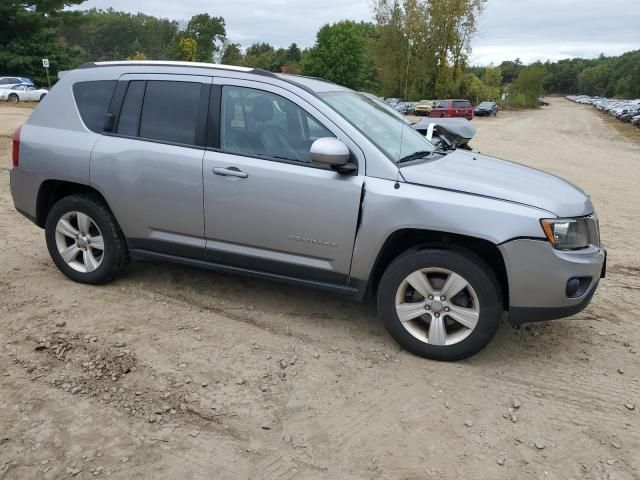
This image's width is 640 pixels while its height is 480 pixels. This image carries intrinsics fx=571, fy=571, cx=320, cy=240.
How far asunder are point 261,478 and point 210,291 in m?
2.36

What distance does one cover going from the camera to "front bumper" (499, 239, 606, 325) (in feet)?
11.4

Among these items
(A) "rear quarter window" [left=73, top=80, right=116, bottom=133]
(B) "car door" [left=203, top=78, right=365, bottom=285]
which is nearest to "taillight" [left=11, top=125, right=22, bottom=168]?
(A) "rear quarter window" [left=73, top=80, right=116, bottom=133]

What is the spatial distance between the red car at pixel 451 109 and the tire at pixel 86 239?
121 ft

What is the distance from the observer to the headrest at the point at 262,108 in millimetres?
4098

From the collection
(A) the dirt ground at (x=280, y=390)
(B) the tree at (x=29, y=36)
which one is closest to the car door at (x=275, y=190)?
(A) the dirt ground at (x=280, y=390)

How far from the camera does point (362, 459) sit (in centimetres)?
285

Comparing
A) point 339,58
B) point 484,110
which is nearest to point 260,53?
point 339,58

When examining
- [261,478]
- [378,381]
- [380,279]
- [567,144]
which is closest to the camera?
[261,478]

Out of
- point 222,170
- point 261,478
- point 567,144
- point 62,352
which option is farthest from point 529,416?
point 567,144

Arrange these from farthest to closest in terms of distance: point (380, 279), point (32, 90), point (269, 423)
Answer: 1. point (32, 90)
2. point (380, 279)
3. point (269, 423)

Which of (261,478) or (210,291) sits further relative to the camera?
(210,291)

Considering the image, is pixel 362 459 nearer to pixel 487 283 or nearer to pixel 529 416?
pixel 529 416

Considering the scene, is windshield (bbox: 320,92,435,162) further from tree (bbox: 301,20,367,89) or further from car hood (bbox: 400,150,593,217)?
tree (bbox: 301,20,367,89)

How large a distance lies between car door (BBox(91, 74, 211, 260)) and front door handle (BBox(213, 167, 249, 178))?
0.51ft
